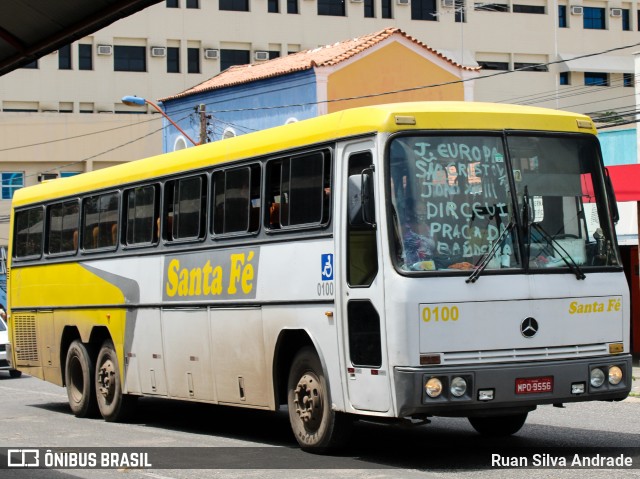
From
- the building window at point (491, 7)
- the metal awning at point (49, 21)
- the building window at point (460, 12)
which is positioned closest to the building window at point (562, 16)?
the building window at point (491, 7)

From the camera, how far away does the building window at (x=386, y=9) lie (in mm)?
73500

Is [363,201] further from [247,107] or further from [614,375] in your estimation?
[247,107]

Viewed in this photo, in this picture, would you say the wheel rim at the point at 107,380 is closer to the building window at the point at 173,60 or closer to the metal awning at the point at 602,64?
the building window at the point at 173,60

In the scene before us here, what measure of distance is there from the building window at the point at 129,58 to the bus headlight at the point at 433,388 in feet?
195

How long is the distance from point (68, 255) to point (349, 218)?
7742 millimetres

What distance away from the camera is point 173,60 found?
2749 inches

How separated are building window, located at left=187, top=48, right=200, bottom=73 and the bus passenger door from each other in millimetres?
58888

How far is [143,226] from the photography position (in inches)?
653

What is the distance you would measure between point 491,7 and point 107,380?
61076 mm

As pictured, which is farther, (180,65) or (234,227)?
(180,65)

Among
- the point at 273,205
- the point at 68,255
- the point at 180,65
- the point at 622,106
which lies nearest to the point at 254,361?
the point at 273,205

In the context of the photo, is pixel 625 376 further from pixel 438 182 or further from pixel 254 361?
pixel 254 361

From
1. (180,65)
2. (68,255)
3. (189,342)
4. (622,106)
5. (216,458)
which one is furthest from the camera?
(622,106)

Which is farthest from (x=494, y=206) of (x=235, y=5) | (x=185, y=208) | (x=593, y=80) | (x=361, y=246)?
(x=593, y=80)
